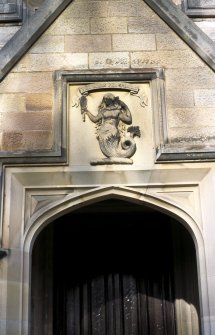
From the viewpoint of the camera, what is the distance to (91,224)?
6.36 m

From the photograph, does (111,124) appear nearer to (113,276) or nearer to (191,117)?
(191,117)

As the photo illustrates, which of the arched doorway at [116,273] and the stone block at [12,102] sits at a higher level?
the stone block at [12,102]

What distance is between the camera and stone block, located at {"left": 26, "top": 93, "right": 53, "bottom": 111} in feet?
16.6

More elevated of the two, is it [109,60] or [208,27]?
[208,27]

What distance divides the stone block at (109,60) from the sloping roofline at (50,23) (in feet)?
1.69

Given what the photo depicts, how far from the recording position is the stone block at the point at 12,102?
5051 millimetres

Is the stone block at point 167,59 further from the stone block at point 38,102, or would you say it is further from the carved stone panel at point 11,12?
the carved stone panel at point 11,12

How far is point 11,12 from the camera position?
18.8 feet

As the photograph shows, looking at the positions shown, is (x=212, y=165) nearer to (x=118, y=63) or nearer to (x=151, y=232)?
(x=118, y=63)

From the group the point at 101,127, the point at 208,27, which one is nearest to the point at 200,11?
the point at 208,27

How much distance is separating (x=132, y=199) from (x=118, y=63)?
4.06ft

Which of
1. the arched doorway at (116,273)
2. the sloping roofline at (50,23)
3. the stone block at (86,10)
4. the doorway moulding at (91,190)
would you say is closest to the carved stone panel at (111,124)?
the doorway moulding at (91,190)

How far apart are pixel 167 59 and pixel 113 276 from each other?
239 centimetres

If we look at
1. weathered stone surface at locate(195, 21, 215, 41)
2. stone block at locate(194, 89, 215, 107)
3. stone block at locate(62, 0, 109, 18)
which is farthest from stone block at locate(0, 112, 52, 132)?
weathered stone surface at locate(195, 21, 215, 41)
